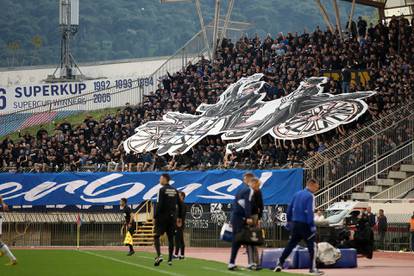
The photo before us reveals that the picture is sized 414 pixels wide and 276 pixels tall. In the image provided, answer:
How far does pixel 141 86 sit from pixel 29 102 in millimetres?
12815

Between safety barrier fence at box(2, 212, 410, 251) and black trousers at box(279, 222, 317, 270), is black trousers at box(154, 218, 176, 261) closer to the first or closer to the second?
black trousers at box(279, 222, 317, 270)

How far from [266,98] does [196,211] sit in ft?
26.5

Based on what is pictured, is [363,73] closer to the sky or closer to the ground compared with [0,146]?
closer to the sky

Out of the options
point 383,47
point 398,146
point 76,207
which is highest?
point 383,47

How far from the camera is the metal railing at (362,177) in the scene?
43000 mm

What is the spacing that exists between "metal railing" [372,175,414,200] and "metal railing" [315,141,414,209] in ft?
2.49

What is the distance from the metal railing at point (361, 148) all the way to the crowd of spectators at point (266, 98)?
74 centimetres

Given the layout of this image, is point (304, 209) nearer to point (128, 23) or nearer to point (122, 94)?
point (122, 94)

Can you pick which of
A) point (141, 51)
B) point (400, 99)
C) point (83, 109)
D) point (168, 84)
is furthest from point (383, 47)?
point (141, 51)

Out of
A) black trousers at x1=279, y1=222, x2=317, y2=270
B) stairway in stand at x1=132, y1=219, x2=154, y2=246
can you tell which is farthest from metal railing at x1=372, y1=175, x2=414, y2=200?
black trousers at x1=279, y1=222, x2=317, y2=270

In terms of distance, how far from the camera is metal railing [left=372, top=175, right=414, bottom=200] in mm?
43031

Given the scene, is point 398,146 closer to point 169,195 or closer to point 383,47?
point 383,47

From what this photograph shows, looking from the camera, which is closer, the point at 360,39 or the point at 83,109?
the point at 360,39

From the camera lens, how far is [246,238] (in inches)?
977
